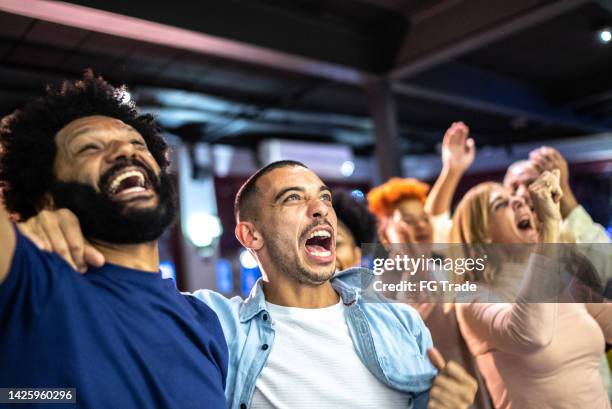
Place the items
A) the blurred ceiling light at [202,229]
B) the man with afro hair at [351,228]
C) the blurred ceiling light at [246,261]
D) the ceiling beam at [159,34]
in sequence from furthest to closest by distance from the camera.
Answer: the blurred ceiling light at [246,261], the blurred ceiling light at [202,229], the ceiling beam at [159,34], the man with afro hair at [351,228]

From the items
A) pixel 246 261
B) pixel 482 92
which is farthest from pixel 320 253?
pixel 246 261

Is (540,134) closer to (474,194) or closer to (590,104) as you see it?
(590,104)

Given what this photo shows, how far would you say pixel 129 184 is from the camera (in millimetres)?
1300

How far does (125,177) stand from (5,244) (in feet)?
1.09

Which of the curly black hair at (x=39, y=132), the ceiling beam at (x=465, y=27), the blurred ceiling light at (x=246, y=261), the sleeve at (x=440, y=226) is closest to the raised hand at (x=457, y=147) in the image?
the sleeve at (x=440, y=226)

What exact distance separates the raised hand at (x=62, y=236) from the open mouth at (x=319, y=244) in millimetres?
632

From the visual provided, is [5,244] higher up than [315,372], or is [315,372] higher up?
[5,244]

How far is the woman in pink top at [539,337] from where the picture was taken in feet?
5.54

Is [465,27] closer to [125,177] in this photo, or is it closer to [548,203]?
[548,203]

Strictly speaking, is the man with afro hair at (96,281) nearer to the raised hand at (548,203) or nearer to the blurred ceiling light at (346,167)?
the raised hand at (548,203)

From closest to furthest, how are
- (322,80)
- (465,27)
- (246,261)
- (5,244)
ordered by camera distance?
(5,244)
(465,27)
(322,80)
(246,261)

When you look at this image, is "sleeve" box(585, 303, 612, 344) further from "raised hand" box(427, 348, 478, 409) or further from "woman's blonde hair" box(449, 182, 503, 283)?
"raised hand" box(427, 348, 478, 409)

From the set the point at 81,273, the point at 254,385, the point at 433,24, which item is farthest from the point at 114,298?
the point at 433,24

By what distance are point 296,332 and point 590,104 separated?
6885mm
